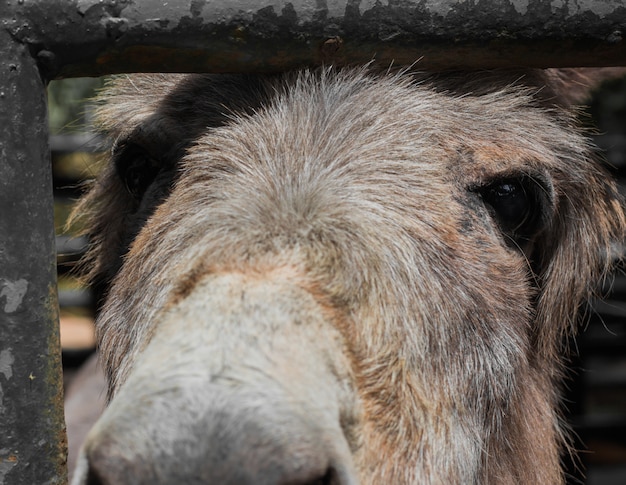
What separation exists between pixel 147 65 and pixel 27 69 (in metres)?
0.30

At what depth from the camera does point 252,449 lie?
1.49 metres

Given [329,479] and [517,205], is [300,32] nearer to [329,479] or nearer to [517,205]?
[517,205]

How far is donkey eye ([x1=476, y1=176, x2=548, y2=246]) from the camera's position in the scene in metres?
2.46

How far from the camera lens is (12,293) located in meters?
1.85

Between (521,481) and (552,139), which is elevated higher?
(552,139)

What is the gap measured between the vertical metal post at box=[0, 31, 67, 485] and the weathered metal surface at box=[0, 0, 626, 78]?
4.3 inches

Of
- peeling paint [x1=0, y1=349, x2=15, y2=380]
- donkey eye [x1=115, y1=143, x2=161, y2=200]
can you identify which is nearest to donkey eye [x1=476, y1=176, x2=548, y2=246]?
donkey eye [x1=115, y1=143, x2=161, y2=200]

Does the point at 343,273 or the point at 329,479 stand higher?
the point at 343,273

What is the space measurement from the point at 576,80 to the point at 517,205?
1.02 m

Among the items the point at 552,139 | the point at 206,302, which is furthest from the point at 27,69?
the point at 552,139

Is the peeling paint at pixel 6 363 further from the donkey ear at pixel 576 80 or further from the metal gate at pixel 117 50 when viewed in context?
the donkey ear at pixel 576 80

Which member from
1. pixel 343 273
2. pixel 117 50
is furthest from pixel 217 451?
pixel 117 50

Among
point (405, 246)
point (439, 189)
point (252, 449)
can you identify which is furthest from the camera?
point (439, 189)

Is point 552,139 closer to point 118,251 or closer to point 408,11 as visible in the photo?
point 408,11
